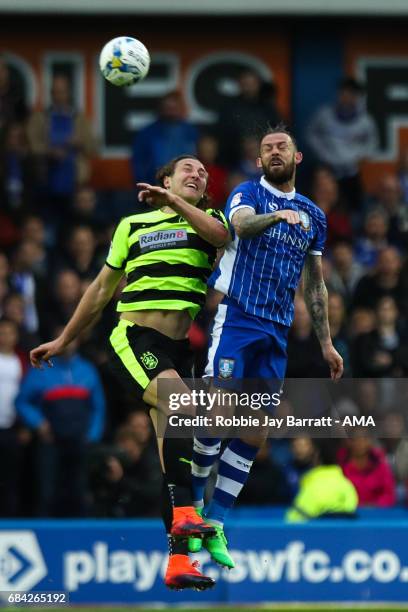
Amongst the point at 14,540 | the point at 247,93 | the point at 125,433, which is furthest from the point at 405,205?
the point at 14,540

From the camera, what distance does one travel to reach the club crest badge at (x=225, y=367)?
9.87m

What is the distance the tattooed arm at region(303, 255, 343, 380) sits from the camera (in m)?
10.2

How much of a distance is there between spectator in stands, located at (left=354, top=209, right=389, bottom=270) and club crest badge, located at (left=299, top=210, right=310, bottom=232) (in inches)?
246

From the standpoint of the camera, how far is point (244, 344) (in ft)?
32.4

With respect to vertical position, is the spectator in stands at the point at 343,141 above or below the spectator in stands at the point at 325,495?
above

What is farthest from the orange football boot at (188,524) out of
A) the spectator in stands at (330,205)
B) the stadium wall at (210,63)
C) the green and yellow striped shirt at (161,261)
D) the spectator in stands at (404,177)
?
the stadium wall at (210,63)

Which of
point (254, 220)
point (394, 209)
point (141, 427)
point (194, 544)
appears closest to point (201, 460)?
point (194, 544)

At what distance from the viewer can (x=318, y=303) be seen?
10.3 m

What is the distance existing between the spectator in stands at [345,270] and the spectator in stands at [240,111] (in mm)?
1493

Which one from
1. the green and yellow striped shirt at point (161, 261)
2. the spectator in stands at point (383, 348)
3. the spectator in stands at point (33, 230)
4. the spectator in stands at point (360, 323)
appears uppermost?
the green and yellow striped shirt at point (161, 261)

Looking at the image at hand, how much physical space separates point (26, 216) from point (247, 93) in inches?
103

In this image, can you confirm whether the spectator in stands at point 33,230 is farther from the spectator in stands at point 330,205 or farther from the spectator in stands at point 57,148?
the spectator in stands at point 330,205

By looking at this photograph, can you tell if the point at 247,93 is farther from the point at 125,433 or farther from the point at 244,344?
the point at 244,344

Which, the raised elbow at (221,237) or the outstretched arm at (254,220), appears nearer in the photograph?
the outstretched arm at (254,220)
